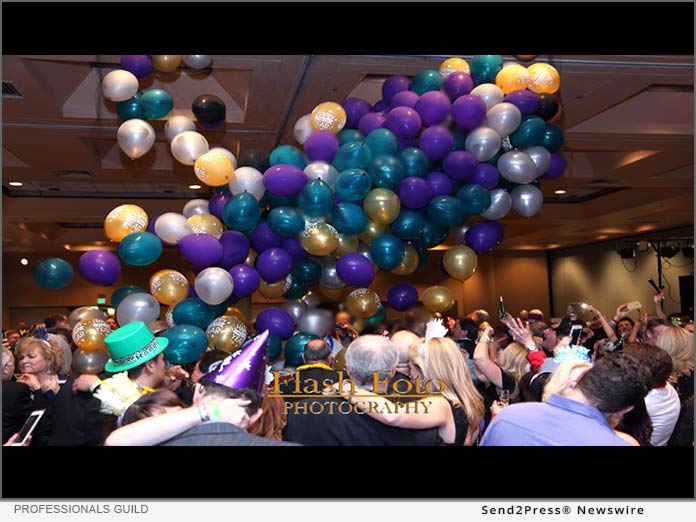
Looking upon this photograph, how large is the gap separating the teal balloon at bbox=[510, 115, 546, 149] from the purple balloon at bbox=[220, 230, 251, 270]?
5.93ft

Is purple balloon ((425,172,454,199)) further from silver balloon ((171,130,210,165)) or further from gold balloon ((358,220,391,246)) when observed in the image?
silver balloon ((171,130,210,165))

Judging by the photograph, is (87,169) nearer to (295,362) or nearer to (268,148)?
(268,148)

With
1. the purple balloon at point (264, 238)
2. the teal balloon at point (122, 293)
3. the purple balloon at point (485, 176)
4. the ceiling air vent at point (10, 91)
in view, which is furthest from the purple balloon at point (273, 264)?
the ceiling air vent at point (10, 91)

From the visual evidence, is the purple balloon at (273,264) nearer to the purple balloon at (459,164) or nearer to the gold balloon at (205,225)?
the gold balloon at (205,225)

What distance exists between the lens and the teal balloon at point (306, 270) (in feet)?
13.3

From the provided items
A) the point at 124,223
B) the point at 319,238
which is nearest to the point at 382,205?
the point at 319,238

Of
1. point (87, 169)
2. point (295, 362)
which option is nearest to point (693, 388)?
point (295, 362)

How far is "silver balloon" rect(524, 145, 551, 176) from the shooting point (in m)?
4.17

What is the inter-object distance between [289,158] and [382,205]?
0.64 metres

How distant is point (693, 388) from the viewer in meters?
3.02

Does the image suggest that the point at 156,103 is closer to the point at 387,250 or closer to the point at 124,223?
the point at 124,223

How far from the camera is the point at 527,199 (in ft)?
13.9

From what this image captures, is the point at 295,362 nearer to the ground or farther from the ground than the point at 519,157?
nearer to the ground

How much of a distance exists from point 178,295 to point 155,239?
1.14 feet
